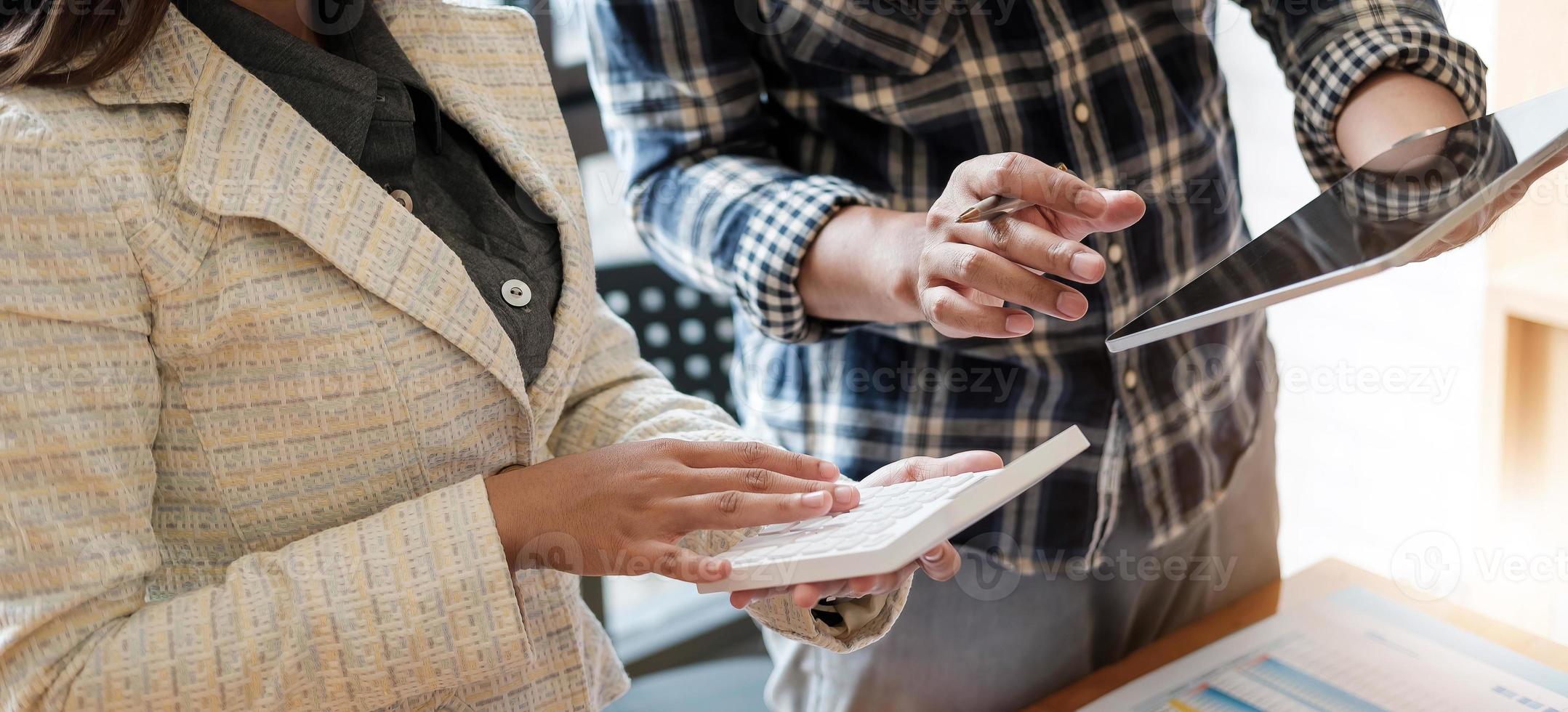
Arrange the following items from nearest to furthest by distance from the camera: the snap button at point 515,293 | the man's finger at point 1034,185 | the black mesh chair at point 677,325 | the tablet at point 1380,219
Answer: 1. the tablet at point 1380,219
2. the man's finger at point 1034,185
3. the snap button at point 515,293
4. the black mesh chair at point 677,325

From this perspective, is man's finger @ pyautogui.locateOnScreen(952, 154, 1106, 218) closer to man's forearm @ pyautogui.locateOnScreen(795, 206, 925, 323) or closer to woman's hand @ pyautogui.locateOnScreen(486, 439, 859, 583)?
man's forearm @ pyautogui.locateOnScreen(795, 206, 925, 323)

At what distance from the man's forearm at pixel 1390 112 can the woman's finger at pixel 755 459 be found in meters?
0.57

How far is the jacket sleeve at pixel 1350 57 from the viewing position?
3.30ft

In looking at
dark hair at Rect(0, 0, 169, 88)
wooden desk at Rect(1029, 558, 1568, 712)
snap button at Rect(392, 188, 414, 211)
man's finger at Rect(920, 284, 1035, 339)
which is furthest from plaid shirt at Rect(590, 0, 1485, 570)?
dark hair at Rect(0, 0, 169, 88)

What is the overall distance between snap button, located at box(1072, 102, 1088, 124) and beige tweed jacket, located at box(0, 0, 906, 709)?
480mm

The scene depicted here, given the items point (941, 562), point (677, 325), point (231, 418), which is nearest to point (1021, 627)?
point (941, 562)

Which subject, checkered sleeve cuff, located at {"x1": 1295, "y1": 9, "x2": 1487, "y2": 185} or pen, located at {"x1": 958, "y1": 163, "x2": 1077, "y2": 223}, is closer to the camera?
pen, located at {"x1": 958, "y1": 163, "x2": 1077, "y2": 223}

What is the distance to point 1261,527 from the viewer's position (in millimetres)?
1262

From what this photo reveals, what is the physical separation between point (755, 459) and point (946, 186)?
0.33 m

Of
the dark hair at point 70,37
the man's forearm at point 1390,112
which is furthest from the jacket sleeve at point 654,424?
the man's forearm at point 1390,112

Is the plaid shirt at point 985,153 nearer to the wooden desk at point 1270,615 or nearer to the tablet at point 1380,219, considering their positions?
the wooden desk at point 1270,615

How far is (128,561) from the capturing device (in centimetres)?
65

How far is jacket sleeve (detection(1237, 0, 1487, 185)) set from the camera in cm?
100

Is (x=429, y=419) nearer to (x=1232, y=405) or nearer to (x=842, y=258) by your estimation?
(x=842, y=258)
